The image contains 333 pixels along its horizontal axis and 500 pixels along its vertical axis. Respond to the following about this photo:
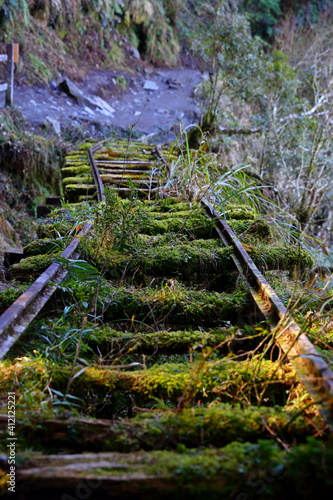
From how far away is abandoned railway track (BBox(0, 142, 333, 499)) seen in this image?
1.26 metres

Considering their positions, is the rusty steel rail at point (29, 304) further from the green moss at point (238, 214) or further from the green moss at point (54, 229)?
the green moss at point (238, 214)

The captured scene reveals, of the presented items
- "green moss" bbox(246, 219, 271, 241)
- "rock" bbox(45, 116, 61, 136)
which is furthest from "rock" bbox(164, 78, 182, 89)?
"green moss" bbox(246, 219, 271, 241)

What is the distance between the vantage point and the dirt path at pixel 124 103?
36.6 feet

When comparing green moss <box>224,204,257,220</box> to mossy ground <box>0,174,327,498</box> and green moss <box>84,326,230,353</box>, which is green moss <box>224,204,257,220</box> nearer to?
mossy ground <box>0,174,327,498</box>

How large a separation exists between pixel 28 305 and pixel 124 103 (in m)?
Answer: 13.2

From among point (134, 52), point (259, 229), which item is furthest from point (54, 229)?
point (134, 52)

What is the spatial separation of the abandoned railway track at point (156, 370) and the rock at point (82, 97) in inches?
392

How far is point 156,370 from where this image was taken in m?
1.92

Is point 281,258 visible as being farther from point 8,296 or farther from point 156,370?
point 8,296

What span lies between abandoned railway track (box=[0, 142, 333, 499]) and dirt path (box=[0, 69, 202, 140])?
6.42 m

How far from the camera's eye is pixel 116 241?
333 centimetres

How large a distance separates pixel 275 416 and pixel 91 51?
52.6 ft

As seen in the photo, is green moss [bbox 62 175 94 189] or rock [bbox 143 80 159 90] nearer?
green moss [bbox 62 175 94 189]

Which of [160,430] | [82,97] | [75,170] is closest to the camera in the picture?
[160,430]
